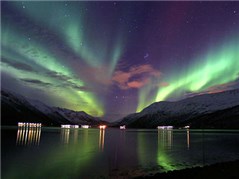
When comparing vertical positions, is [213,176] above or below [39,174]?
above

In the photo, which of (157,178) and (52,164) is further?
(52,164)

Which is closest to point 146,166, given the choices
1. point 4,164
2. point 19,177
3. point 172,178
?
point 172,178

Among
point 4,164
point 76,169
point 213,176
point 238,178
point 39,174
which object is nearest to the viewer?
point 238,178

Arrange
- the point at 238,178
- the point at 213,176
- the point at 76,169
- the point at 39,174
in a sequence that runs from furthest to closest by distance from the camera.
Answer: the point at 76,169
the point at 39,174
the point at 213,176
the point at 238,178

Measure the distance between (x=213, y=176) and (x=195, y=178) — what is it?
2.26m

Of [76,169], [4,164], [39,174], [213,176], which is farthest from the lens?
[4,164]

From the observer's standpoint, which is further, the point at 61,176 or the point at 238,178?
the point at 61,176

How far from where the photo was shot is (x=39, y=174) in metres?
32.3

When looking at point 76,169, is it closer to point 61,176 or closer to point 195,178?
point 61,176

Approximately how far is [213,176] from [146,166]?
1456 centimetres

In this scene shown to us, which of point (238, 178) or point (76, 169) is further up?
point (238, 178)

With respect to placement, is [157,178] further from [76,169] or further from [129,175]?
[76,169]

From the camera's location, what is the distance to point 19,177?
99.1 ft

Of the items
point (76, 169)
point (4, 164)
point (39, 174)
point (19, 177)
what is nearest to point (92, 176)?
point (76, 169)
